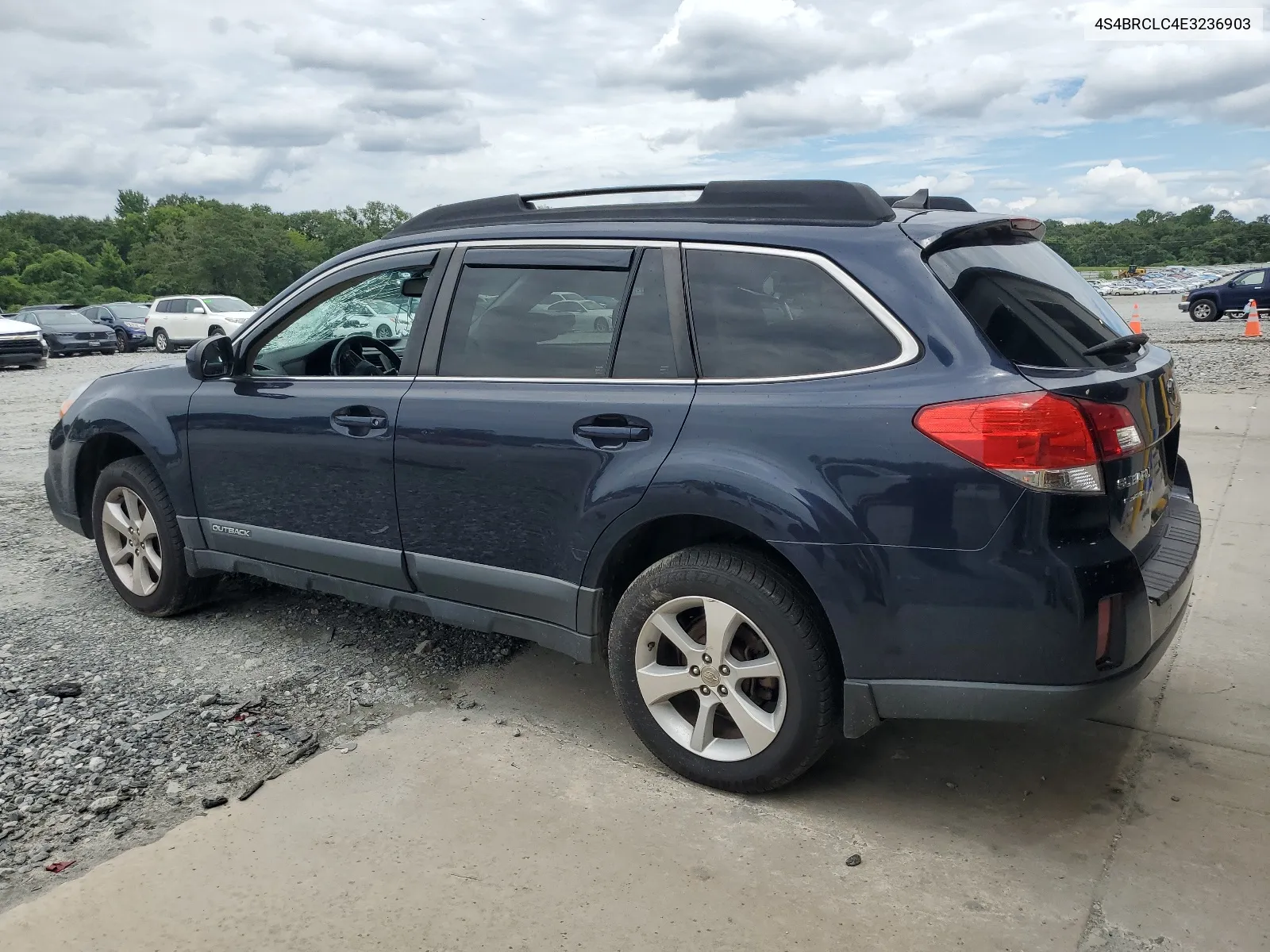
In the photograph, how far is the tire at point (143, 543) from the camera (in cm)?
484

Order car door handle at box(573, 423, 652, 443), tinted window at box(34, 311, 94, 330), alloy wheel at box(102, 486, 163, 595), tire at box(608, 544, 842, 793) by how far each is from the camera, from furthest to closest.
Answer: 1. tinted window at box(34, 311, 94, 330)
2. alloy wheel at box(102, 486, 163, 595)
3. car door handle at box(573, 423, 652, 443)
4. tire at box(608, 544, 842, 793)

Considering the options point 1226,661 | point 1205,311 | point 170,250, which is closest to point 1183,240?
point 1205,311

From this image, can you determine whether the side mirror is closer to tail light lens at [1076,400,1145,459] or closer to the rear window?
the rear window

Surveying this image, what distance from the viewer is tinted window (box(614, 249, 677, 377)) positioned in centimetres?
338

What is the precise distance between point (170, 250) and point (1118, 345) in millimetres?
86475

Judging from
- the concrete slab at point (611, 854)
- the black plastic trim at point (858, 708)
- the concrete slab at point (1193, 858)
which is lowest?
the concrete slab at point (1193, 858)

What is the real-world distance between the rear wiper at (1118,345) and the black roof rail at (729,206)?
0.70m

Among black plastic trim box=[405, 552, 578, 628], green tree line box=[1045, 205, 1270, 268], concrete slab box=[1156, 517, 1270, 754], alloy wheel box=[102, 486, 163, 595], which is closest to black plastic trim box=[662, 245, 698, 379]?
black plastic trim box=[405, 552, 578, 628]

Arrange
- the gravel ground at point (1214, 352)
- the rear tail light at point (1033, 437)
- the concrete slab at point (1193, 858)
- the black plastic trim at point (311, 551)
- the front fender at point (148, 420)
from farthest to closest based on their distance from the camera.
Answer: the gravel ground at point (1214, 352) → the front fender at point (148, 420) → the black plastic trim at point (311, 551) → the rear tail light at point (1033, 437) → the concrete slab at point (1193, 858)

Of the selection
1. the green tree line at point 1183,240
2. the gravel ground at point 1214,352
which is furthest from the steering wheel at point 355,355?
the green tree line at point 1183,240

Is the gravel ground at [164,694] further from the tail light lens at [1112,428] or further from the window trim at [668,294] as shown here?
the tail light lens at [1112,428]

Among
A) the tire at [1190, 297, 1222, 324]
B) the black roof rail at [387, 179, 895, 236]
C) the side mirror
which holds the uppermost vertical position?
the black roof rail at [387, 179, 895, 236]

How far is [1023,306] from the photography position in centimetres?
307

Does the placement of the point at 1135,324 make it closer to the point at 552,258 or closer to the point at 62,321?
the point at 552,258
